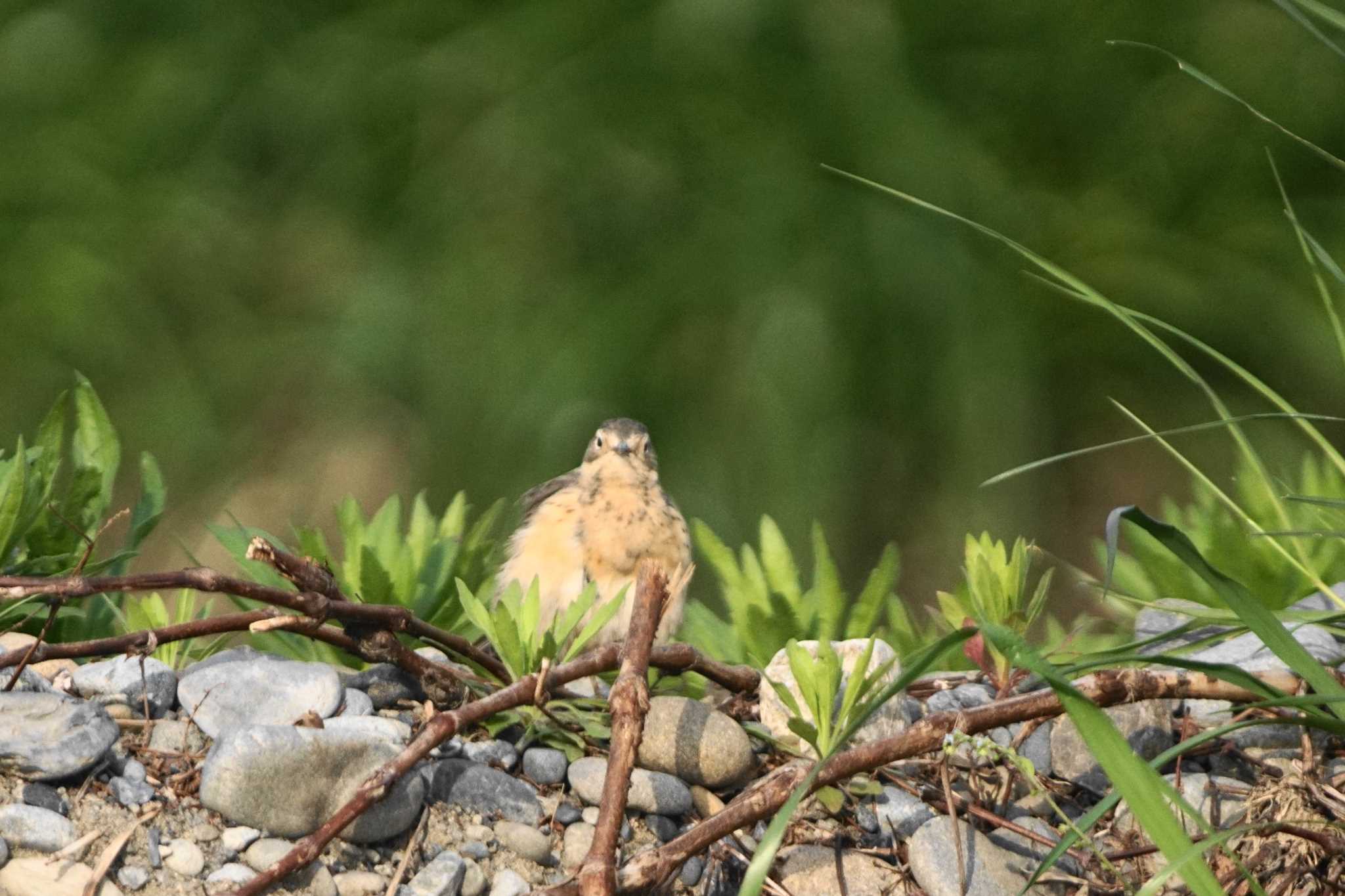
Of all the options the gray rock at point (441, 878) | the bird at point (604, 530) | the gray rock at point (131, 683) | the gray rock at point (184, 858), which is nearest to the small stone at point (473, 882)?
the gray rock at point (441, 878)

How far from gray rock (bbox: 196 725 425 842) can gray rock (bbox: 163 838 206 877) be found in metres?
0.07

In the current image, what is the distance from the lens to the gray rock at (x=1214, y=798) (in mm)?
2652

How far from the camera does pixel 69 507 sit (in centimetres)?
316

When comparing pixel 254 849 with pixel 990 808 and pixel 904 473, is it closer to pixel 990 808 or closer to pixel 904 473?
pixel 990 808

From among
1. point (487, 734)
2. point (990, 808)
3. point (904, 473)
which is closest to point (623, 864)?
point (487, 734)

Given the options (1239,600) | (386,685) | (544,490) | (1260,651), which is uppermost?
(1239,600)

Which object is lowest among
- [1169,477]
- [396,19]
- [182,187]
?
[1169,477]

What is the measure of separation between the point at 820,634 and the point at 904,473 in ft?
4.23

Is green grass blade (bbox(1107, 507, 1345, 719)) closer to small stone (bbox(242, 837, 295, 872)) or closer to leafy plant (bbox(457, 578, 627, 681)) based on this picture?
leafy plant (bbox(457, 578, 627, 681))

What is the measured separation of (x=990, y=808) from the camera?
2.65m

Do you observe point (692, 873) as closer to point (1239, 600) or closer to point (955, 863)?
point (955, 863)

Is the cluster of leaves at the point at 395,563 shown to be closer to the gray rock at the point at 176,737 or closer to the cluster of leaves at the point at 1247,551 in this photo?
the gray rock at the point at 176,737

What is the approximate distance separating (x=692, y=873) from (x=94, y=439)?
5.13 feet

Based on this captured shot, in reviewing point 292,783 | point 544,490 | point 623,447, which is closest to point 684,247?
point 623,447
